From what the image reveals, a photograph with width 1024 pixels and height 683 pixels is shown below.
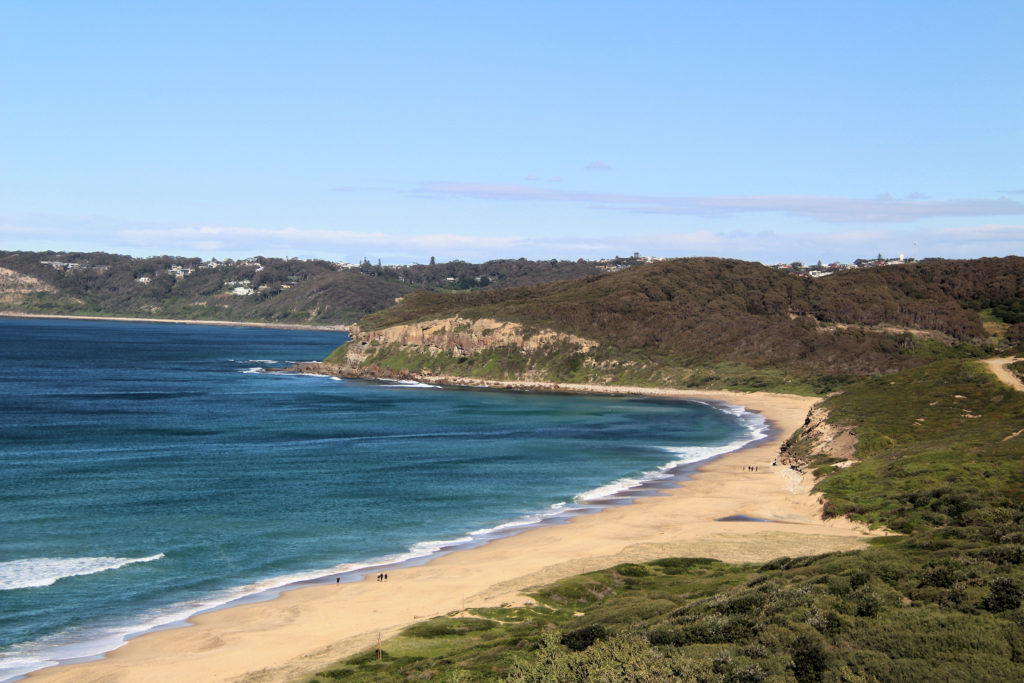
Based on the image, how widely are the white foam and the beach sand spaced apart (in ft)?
35.5

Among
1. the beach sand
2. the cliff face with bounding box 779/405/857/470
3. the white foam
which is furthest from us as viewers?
the cliff face with bounding box 779/405/857/470

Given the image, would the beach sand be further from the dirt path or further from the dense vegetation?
the dirt path

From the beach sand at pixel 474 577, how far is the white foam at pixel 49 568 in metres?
10.8

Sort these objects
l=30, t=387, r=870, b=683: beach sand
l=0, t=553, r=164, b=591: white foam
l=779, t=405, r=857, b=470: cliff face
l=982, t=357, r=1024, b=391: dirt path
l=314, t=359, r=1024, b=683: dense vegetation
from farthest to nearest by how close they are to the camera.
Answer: l=982, t=357, r=1024, b=391: dirt path → l=779, t=405, r=857, b=470: cliff face → l=0, t=553, r=164, b=591: white foam → l=30, t=387, r=870, b=683: beach sand → l=314, t=359, r=1024, b=683: dense vegetation

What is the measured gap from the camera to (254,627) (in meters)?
42.7

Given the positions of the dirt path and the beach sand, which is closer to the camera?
the beach sand

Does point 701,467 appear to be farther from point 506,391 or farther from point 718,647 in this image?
point 506,391

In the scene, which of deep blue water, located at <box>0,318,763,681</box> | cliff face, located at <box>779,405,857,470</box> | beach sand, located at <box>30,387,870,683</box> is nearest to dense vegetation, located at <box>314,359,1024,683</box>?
beach sand, located at <box>30,387,870,683</box>

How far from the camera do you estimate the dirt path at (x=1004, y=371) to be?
102500 mm

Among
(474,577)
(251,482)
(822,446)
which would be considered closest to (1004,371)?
(822,446)

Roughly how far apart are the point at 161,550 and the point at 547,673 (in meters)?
36.0

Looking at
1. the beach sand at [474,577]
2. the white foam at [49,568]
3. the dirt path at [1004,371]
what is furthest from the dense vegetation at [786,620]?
the dirt path at [1004,371]

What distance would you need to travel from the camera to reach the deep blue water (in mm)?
48219

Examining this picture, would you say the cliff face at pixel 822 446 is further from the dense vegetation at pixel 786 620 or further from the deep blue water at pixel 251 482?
the dense vegetation at pixel 786 620
